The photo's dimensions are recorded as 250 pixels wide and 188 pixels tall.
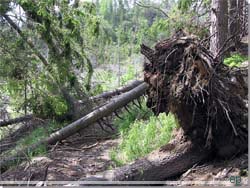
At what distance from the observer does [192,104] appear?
229 cm

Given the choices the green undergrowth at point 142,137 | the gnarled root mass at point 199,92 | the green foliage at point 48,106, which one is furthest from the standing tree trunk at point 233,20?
the green foliage at point 48,106

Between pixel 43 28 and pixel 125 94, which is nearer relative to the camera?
pixel 43 28

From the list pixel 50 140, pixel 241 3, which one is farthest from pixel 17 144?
pixel 241 3

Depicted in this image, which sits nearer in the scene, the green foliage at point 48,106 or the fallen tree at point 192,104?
the fallen tree at point 192,104

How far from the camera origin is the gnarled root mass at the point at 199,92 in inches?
86.9

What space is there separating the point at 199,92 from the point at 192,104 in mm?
124

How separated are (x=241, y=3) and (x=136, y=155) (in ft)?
4.95

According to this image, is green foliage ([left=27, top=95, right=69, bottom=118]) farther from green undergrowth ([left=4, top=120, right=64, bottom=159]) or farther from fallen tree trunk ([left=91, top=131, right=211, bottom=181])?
fallen tree trunk ([left=91, top=131, right=211, bottom=181])

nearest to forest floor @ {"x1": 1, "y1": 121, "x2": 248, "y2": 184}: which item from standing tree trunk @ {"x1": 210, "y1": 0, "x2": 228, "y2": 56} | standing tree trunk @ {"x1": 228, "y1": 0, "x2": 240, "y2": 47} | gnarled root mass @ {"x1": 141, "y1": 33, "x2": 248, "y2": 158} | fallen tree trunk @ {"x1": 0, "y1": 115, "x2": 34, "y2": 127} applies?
gnarled root mass @ {"x1": 141, "y1": 33, "x2": 248, "y2": 158}

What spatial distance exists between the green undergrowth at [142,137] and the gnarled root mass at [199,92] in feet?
1.16

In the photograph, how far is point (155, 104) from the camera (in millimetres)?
2406

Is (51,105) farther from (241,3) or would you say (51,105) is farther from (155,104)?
(241,3)

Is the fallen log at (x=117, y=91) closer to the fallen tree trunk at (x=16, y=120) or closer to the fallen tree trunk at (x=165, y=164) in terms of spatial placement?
the fallen tree trunk at (x=16, y=120)

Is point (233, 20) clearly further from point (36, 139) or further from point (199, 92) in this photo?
point (36, 139)
